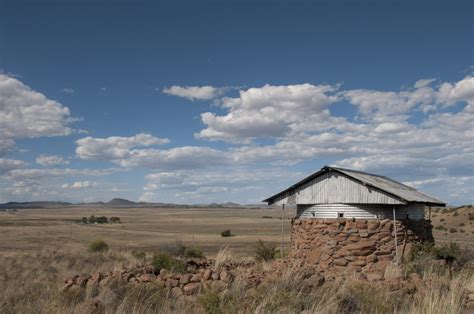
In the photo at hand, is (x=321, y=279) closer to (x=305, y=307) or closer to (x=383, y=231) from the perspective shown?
(x=305, y=307)

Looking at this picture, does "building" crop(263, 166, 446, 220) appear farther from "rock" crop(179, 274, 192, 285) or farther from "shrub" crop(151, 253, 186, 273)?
"rock" crop(179, 274, 192, 285)

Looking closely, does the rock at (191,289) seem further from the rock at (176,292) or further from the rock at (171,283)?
the rock at (171,283)

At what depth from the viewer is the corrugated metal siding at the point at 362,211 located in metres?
17.6

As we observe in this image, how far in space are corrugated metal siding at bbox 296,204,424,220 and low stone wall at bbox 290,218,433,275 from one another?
1.65ft

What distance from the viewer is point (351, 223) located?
56.3 feet

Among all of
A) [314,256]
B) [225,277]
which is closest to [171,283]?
Answer: [225,277]

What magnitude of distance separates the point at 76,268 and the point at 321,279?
1658cm

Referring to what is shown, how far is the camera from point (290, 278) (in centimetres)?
962

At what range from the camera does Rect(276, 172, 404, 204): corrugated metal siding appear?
56.6ft

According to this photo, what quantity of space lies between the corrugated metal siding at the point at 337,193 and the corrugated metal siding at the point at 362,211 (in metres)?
0.24

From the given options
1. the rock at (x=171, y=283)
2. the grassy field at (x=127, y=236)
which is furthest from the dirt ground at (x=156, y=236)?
the rock at (x=171, y=283)

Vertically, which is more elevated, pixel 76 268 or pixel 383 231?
pixel 383 231

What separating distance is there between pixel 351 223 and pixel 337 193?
1.51 metres

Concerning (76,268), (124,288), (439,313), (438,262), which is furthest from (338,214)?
(76,268)
